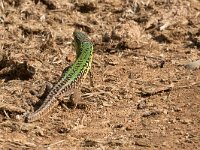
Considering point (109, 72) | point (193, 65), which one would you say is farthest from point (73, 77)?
point (193, 65)

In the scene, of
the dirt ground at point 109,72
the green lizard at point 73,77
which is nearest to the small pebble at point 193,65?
the dirt ground at point 109,72

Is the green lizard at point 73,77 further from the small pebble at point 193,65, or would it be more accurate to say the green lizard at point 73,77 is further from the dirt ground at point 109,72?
the small pebble at point 193,65

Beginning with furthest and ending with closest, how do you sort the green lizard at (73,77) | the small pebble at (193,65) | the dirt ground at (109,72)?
the small pebble at (193,65) → the green lizard at (73,77) → the dirt ground at (109,72)

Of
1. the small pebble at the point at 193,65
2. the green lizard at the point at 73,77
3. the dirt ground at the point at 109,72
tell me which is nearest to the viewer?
the dirt ground at the point at 109,72

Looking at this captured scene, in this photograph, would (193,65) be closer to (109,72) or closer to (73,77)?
(109,72)

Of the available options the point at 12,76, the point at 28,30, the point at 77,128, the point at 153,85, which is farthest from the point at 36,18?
the point at 77,128

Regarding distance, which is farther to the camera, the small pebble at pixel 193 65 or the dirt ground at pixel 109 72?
the small pebble at pixel 193 65

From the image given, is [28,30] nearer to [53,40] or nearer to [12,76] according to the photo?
[53,40]
